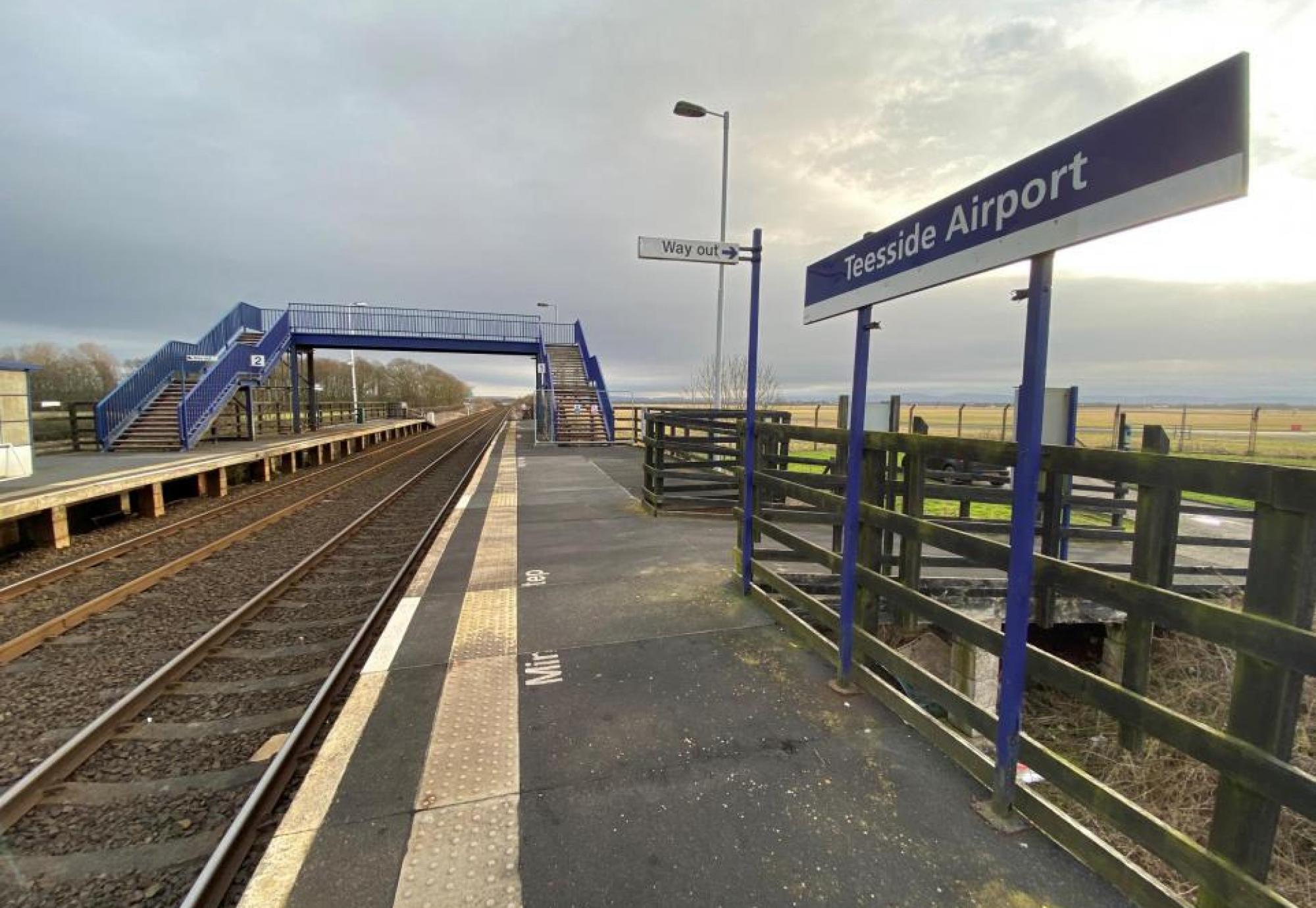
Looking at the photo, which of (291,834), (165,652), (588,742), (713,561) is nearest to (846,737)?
(588,742)

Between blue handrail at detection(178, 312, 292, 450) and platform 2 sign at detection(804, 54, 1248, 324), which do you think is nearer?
platform 2 sign at detection(804, 54, 1248, 324)

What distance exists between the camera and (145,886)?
2.40m

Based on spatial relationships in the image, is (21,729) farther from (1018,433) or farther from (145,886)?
(1018,433)

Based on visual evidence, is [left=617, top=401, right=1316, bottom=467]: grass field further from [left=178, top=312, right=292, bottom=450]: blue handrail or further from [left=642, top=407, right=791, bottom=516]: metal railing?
[left=178, top=312, right=292, bottom=450]: blue handrail

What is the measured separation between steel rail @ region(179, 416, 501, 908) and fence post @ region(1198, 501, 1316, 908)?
3.30 metres

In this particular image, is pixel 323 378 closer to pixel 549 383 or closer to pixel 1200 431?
pixel 549 383

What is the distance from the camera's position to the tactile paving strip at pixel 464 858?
6.27 ft

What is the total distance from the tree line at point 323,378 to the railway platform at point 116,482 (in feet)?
7.04

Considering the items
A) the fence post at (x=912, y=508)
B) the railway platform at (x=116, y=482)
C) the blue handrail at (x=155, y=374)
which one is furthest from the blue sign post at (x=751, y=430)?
the blue handrail at (x=155, y=374)

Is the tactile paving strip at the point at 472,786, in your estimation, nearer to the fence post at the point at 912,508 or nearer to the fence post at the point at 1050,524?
the fence post at the point at 912,508

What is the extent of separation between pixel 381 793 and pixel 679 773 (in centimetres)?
127

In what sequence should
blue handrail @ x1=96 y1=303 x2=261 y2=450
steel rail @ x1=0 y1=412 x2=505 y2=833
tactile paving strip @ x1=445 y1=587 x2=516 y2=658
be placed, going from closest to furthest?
steel rail @ x1=0 y1=412 x2=505 y2=833 → tactile paving strip @ x1=445 y1=587 x2=516 y2=658 → blue handrail @ x1=96 y1=303 x2=261 y2=450

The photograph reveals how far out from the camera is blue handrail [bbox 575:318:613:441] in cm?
2234

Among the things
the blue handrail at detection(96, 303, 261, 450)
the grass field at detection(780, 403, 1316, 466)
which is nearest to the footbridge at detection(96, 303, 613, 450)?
the blue handrail at detection(96, 303, 261, 450)
